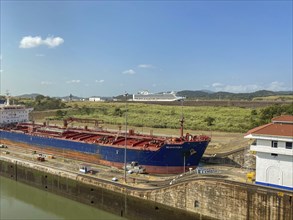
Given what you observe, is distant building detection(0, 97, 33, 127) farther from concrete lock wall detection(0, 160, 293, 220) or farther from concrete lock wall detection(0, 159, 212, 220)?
concrete lock wall detection(0, 160, 293, 220)

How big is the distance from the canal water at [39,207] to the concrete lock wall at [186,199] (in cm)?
66

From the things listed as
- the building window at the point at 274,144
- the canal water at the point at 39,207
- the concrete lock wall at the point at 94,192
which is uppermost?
the building window at the point at 274,144

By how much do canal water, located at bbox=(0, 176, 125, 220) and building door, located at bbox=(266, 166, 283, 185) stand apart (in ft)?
40.3

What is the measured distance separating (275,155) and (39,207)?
2229 centimetres

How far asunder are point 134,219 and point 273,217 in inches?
427

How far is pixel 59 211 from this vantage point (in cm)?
2902

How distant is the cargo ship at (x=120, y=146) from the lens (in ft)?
99.3

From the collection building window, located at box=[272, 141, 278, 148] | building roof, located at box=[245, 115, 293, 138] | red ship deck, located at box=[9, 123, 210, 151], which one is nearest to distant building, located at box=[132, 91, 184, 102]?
red ship deck, located at box=[9, 123, 210, 151]

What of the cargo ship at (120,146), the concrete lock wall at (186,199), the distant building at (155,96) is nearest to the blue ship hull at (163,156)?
the cargo ship at (120,146)

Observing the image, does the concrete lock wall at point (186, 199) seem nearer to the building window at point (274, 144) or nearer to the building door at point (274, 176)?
the building door at point (274, 176)

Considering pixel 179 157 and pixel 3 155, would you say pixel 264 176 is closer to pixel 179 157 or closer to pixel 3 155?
pixel 179 157

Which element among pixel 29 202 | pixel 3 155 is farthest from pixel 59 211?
pixel 3 155

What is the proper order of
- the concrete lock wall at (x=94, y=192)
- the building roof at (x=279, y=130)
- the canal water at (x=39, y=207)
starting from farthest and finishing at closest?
the canal water at (x=39, y=207)
the concrete lock wall at (x=94, y=192)
the building roof at (x=279, y=130)

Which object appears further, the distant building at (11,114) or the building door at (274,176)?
the distant building at (11,114)
